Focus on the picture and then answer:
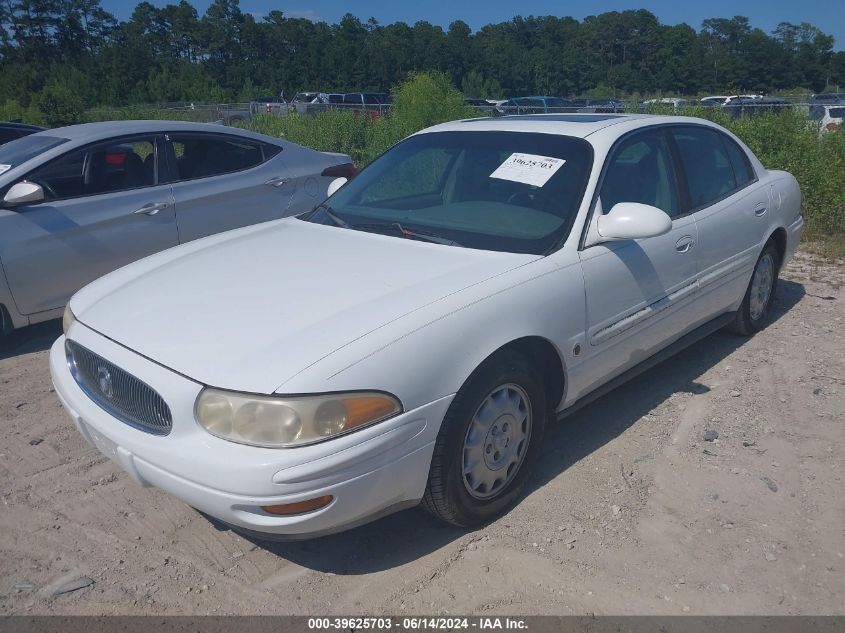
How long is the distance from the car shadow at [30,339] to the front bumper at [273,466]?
2937mm

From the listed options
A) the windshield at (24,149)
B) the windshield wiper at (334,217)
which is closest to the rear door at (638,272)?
the windshield wiper at (334,217)

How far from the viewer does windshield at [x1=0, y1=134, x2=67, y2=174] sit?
544cm

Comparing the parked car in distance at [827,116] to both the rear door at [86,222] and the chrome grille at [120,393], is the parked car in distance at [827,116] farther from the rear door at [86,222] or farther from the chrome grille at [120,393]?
the chrome grille at [120,393]

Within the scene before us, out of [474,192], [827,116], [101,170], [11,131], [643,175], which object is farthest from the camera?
[827,116]

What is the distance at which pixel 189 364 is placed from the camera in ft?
8.38

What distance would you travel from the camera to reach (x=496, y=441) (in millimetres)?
3025

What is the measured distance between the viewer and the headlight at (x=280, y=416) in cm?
239

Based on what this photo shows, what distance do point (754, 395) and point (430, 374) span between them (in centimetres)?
264

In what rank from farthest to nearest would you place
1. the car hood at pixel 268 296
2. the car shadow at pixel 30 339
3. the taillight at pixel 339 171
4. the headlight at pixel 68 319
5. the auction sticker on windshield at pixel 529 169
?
the taillight at pixel 339 171 → the car shadow at pixel 30 339 → the auction sticker on windshield at pixel 529 169 → the headlight at pixel 68 319 → the car hood at pixel 268 296

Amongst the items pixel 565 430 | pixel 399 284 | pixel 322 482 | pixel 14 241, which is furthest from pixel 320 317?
pixel 14 241

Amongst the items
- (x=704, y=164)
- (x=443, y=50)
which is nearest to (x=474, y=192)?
(x=704, y=164)

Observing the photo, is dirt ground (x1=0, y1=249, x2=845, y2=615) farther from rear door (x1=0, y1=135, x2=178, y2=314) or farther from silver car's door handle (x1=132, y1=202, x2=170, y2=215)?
silver car's door handle (x1=132, y1=202, x2=170, y2=215)

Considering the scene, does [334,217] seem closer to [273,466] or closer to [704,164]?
[273,466]

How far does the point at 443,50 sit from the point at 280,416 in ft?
272
